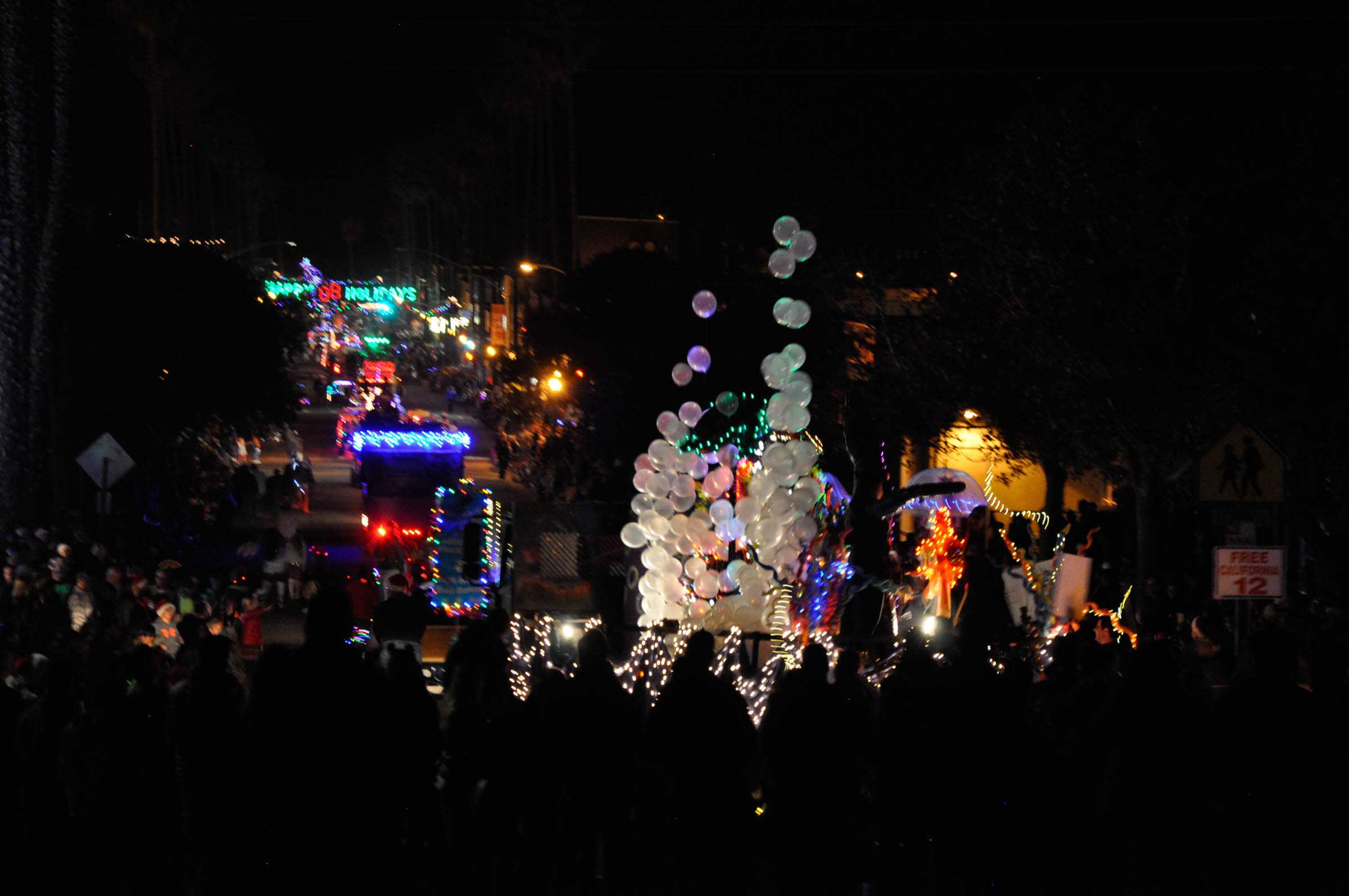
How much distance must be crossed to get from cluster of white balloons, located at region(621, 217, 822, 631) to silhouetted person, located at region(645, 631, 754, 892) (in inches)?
214

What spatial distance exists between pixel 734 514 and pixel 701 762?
256 inches

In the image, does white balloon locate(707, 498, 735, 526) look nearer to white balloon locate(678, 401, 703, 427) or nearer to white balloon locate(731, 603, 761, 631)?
white balloon locate(731, 603, 761, 631)

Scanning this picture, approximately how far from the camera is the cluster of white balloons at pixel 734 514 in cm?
1241

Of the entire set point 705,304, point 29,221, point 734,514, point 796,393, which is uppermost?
point 29,221

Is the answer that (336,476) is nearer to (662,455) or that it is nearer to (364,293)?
(662,455)

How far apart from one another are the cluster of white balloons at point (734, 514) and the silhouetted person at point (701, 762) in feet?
17.8

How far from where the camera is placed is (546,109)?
199 feet

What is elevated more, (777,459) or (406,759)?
(777,459)

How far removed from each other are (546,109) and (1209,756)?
186 ft

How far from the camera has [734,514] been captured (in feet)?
43.0

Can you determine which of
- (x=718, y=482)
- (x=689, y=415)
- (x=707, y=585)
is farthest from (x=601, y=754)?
(x=689, y=415)

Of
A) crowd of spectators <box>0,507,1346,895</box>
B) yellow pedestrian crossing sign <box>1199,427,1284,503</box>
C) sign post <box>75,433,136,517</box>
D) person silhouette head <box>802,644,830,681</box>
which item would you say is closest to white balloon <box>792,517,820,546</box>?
yellow pedestrian crossing sign <box>1199,427,1284,503</box>

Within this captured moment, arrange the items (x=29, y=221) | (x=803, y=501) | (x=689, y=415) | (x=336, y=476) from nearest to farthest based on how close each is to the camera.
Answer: (x=803, y=501) < (x=689, y=415) < (x=29, y=221) < (x=336, y=476)

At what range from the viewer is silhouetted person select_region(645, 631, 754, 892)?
6.67 metres
